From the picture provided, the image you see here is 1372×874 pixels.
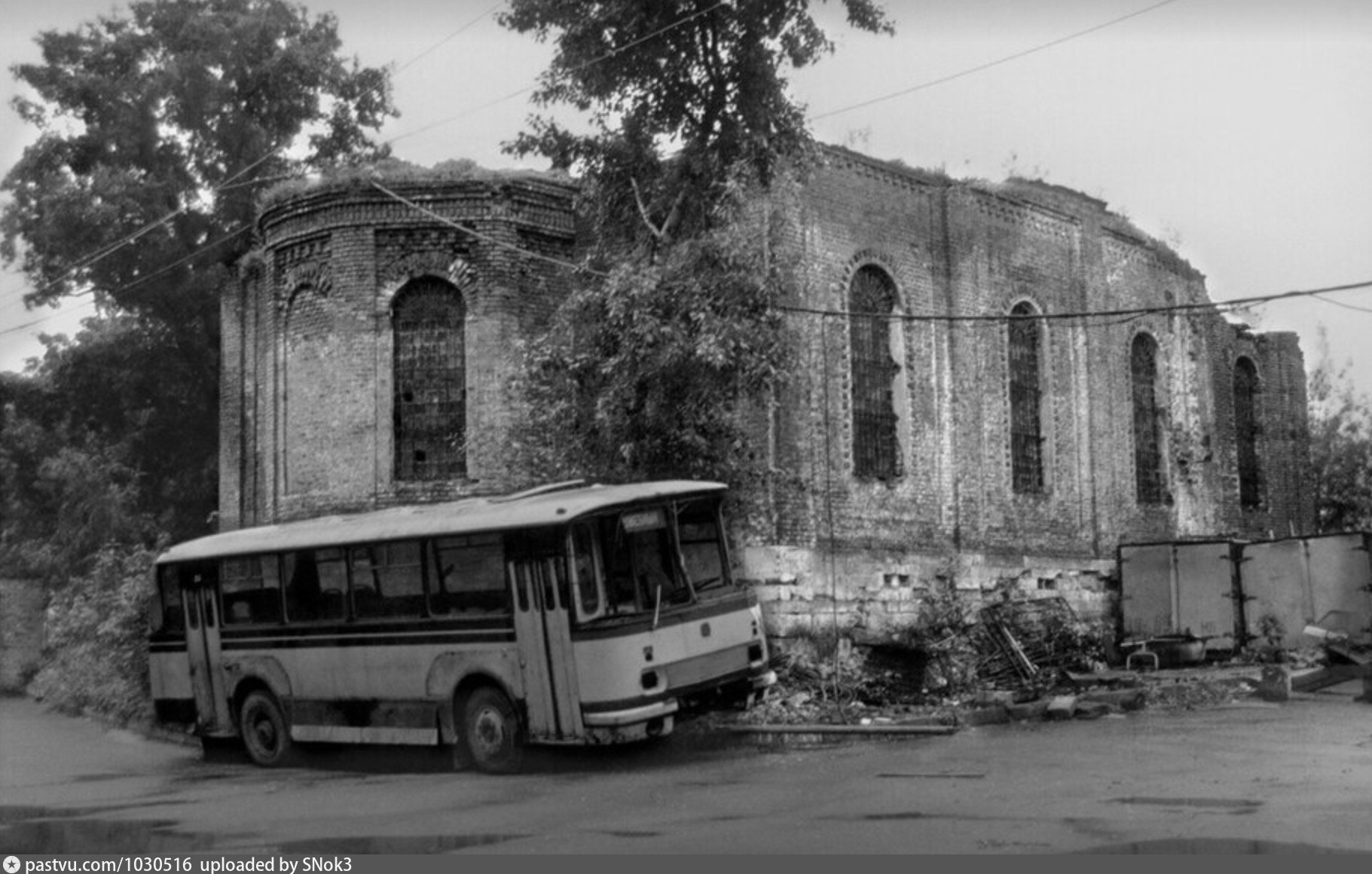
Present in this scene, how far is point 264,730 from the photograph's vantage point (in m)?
17.6

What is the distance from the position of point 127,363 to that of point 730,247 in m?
21.0

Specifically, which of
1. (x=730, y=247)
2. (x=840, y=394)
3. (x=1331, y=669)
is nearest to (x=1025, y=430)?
(x=840, y=394)

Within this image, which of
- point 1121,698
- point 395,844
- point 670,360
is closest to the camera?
point 395,844

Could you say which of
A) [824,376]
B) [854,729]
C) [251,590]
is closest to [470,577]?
[251,590]

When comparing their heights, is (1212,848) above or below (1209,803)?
above

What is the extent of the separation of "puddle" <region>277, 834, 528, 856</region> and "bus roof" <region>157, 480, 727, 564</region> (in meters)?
4.30

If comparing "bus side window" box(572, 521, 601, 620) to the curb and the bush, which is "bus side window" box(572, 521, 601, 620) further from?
the bush

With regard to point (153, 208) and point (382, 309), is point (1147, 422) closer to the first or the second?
point (382, 309)

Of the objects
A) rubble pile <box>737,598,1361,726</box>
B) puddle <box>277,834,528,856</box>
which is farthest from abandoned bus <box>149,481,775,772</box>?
puddle <box>277,834,528,856</box>

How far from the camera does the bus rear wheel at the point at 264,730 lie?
17.4m

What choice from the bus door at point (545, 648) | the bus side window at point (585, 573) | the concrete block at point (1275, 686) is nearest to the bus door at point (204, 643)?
the bus door at point (545, 648)

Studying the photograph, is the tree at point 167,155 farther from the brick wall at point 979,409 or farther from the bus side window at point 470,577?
the bus side window at point 470,577

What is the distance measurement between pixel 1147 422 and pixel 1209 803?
720 inches

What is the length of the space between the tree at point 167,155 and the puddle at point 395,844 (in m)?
23.6
